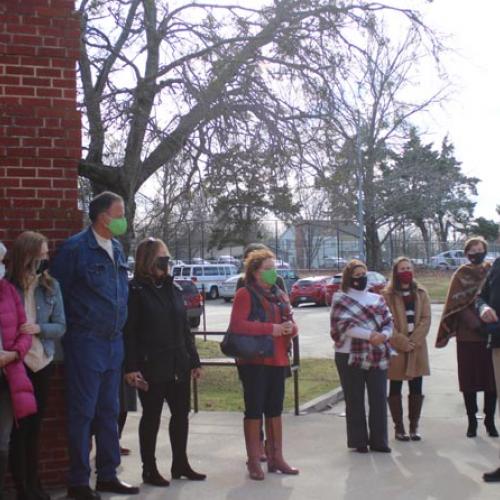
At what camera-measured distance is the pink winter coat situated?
4.86 metres

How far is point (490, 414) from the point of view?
765 cm

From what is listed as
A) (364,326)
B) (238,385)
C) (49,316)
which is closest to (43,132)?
(49,316)

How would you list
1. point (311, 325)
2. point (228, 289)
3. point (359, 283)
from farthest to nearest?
point (228, 289)
point (311, 325)
point (359, 283)

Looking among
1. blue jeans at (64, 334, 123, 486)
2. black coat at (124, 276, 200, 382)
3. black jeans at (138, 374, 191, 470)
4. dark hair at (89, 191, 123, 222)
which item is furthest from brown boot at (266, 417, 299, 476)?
dark hair at (89, 191, 123, 222)

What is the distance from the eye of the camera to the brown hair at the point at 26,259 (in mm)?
5141

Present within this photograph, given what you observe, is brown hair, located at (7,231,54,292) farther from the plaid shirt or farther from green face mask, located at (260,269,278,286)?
the plaid shirt

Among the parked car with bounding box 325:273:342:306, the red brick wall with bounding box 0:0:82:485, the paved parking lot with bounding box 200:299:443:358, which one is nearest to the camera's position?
the red brick wall with bounding box 0:0:82:485

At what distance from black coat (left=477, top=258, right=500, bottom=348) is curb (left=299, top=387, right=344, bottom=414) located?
3341 millimetres

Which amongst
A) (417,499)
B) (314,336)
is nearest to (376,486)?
(417,499)

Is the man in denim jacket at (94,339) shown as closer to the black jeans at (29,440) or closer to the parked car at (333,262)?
the black jeans at (29,440)

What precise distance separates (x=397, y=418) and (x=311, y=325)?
15.1m

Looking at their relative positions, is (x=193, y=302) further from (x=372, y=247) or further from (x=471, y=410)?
(x=372, y=247)

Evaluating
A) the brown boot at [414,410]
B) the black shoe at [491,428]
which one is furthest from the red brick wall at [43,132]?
the black shoe at [491,428]

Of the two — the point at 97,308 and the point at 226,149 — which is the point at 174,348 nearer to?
the point at 97,308
